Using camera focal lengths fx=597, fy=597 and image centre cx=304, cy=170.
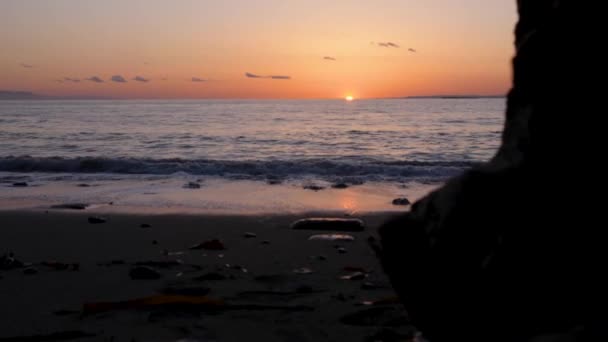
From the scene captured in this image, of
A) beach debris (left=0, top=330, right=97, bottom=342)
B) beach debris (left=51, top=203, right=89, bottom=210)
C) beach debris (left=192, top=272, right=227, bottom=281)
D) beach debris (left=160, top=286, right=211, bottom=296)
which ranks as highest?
beach debris (left=0, top=330, right=97, bottom=342)

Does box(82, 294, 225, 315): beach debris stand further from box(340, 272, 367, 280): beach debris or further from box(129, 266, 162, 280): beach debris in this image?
box(340, 272, 367, 280): beach debris

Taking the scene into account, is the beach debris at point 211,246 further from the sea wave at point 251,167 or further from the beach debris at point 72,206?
the sea wave at point 251,167

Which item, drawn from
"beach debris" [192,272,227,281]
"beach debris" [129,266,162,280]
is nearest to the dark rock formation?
"beach debris" [192,272,227,281]

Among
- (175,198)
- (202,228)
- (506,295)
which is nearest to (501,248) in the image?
(506,295)

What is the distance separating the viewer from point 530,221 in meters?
2.39

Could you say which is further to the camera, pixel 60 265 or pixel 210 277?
pixel 60 265

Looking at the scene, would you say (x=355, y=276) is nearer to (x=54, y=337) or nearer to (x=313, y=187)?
(x=54, y=337)

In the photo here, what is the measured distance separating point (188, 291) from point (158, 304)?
0.51 meters

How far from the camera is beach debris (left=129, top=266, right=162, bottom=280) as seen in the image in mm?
5590

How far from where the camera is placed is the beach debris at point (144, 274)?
5590 millimetres

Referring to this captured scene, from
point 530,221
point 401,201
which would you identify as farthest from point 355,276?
point 401,201

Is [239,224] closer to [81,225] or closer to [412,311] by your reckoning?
[81,225]

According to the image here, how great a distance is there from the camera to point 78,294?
5.13 meters

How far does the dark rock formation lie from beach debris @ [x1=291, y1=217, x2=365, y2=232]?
18.6 ft
